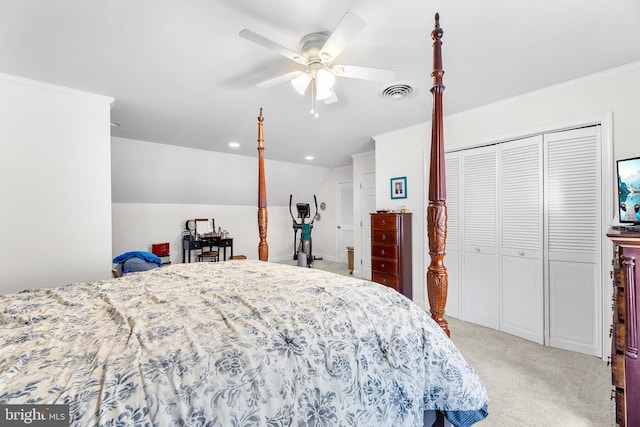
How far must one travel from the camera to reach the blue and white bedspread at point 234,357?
733 mm

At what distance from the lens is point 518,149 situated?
9.32ft

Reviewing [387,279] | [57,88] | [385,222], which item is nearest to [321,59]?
[385,222]

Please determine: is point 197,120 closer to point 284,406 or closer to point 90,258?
point 90,258

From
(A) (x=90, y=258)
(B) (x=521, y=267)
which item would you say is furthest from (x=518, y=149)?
(A) (x=90, y=258)

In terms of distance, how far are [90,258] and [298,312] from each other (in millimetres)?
2599

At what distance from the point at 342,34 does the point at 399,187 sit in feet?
8.66

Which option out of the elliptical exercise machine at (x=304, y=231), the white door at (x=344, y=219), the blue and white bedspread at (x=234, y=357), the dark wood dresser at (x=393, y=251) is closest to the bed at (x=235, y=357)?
the blue and white bedspread at (x=234, y=357)

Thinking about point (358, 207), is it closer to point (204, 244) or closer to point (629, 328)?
point (204, 244)

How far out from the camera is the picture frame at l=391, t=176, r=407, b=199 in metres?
3.82

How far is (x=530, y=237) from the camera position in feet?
9.01

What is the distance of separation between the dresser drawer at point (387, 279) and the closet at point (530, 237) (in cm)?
66

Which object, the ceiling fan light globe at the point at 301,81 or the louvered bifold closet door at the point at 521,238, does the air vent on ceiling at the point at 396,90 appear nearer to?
the ceiling fan light globe at the point at 301,81

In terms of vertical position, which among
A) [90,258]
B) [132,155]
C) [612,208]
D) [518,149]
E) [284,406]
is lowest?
[284,406]

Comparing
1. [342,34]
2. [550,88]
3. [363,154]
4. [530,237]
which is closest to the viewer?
[342,34]
